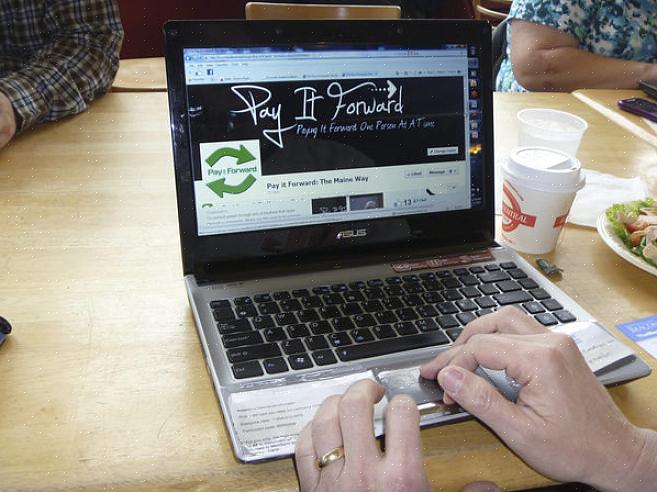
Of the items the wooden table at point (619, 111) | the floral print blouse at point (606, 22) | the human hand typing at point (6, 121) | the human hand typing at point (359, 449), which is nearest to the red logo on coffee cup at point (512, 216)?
the human hand typing at point (359, 449)

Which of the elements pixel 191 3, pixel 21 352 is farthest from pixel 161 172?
pixel 191 3

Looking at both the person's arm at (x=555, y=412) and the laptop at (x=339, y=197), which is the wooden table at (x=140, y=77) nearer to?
the laptop at (x=339, y=197)

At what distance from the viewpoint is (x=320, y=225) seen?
2.45 ft

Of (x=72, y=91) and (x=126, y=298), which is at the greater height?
(x=72, y=91)

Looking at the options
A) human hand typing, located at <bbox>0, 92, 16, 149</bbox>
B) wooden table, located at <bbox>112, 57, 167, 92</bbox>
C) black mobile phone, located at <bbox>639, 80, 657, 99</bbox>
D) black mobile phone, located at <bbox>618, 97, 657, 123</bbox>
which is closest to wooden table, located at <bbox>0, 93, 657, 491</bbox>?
human hand typing, located at <bbox>0, 92, 16, 149</bbox>

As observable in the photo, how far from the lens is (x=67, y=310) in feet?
2.26

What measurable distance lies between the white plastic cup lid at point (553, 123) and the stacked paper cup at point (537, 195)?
233 millimetres

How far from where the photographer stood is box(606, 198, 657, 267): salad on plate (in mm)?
803

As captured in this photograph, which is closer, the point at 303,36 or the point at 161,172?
the point at 303,36

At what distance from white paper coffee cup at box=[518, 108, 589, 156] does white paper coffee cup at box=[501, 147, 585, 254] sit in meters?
0.24

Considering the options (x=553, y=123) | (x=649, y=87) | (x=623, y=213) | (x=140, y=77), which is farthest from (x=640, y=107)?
(x=140, y=77)

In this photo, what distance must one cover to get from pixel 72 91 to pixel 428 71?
0.76 m

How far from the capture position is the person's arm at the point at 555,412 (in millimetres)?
530

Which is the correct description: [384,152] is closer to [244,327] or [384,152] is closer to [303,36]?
[303,36]
